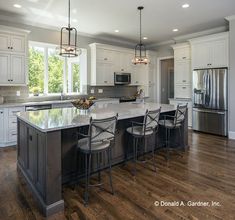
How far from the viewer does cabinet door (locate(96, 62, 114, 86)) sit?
6.19 meters

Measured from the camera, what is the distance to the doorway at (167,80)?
26.3ft

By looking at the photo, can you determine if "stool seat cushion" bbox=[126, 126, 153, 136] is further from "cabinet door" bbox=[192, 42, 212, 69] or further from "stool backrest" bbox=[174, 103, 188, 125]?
"cabinet door" bbox=[192, 42, 212, 69]

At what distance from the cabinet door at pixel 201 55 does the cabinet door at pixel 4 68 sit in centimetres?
505

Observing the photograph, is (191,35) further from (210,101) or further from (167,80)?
(210,101)

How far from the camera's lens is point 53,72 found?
574cm

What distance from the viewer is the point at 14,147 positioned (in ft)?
14.4

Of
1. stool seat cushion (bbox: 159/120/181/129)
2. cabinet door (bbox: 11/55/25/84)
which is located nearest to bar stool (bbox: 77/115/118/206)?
stool seat cushion (bbox: 159/120/181/129)

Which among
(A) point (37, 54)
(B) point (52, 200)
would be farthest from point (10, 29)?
(B) point (52, 200)

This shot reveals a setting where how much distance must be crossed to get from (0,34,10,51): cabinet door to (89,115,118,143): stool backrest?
137 inches

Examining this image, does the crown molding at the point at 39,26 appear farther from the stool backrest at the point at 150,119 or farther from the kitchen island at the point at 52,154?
the stool backrest at the point at 150,119

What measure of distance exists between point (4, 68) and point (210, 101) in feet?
17.4

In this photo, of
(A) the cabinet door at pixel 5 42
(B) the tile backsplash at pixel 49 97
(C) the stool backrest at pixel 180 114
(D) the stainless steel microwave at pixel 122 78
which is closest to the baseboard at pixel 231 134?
(C) the stool backrest at pixel 180 114

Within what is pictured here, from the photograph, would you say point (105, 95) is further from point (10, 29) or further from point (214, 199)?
point (214, 199)

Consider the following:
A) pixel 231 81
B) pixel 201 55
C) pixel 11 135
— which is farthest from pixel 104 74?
pixel 231 81
